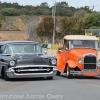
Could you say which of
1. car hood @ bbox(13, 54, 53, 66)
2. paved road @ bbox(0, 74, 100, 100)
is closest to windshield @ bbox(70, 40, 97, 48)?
car hood @ bbox(13, 54, 53, 66)

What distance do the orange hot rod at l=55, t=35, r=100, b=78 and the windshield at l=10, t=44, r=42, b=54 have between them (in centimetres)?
187

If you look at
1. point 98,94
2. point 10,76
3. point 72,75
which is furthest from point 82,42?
point 98,94

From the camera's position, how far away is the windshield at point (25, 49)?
685 inches

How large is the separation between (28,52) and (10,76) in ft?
5.64

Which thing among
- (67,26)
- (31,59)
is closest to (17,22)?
(67,26)

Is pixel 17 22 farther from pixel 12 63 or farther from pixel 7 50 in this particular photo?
pixel 12 63

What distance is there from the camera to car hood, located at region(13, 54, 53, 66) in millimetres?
16297

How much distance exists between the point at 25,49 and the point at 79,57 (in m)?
2.69

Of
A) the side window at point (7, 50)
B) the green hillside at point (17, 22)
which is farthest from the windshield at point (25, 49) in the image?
the green hillside at point (17, 22)

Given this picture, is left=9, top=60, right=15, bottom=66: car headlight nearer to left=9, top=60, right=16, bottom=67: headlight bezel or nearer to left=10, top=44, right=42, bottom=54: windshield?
left=9, top=60, right=16, bottom=67: headlight bezel

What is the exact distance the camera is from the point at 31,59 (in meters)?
16.4

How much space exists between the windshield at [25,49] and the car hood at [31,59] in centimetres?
70

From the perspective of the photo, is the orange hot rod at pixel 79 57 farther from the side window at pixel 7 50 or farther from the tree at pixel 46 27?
the tree at pixel 46 27

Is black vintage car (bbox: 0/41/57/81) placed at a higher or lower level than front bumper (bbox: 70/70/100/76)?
higher
